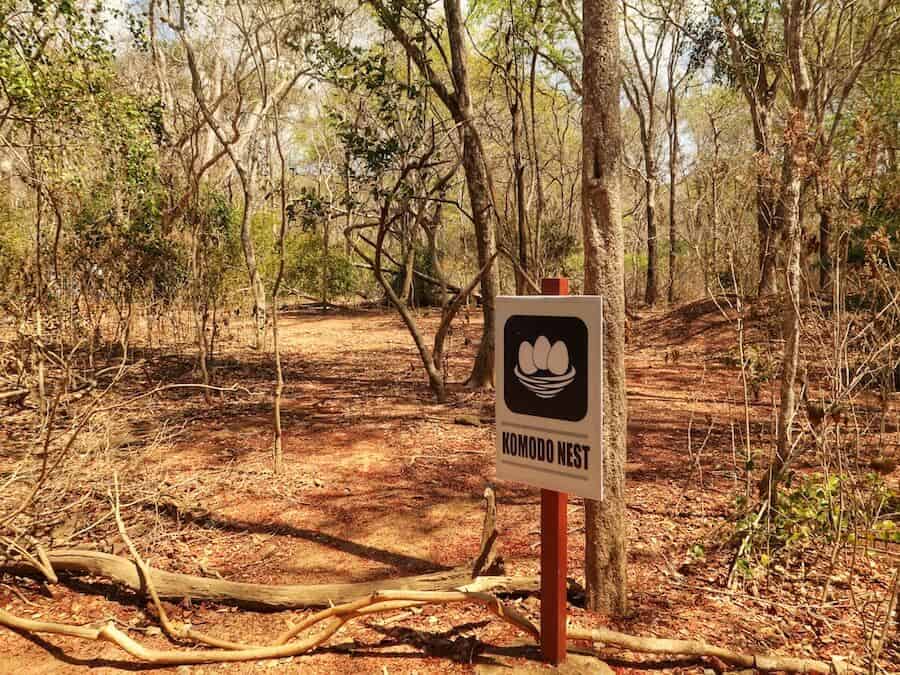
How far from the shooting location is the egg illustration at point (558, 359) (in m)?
2.19

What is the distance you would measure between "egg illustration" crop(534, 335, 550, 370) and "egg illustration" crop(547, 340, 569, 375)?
0.02m

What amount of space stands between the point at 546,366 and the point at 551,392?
0.10 m

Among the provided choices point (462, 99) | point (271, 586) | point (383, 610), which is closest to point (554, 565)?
point (383, 610)

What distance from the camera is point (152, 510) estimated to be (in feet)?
14.5

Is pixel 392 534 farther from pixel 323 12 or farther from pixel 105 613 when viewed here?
pixel 323 12

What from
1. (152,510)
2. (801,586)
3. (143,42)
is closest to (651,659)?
(801,586)

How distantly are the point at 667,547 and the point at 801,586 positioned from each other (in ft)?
2.46

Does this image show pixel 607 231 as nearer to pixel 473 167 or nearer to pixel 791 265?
pixel 791 265

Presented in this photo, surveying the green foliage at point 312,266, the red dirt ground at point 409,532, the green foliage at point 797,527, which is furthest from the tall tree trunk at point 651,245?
the green foliage at point 797,527

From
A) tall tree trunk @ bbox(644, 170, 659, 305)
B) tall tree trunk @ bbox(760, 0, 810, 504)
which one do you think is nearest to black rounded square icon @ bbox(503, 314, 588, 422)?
tall tree trunk @ bbox(760, 0, 810, 504)

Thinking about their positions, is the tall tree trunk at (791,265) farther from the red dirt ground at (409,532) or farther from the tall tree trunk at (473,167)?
the tall tree trunk at (473,167)

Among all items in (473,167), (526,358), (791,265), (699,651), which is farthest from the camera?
(473,167)

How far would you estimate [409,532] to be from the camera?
4.22m

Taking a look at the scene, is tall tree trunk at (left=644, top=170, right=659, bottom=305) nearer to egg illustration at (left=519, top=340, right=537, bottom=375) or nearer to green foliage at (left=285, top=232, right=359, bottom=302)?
green foliage at (left=285, top=232, right=359, bottom=302)
